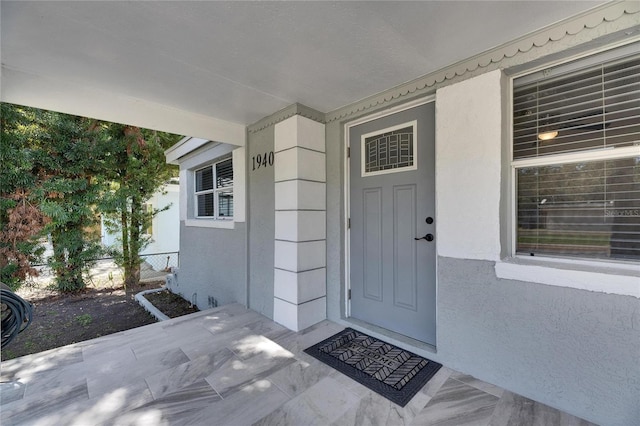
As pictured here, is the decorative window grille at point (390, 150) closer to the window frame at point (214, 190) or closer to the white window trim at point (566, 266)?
the white window trim at point (566, 266)

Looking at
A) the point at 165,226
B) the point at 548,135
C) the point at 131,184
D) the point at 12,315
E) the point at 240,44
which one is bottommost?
the point at 12,315

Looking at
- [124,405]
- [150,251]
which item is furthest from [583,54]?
[150,251]

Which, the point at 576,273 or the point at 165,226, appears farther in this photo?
the point at 165,226

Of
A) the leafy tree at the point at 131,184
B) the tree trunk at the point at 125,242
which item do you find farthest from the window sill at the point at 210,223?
the tree trunk at the point at 125,242

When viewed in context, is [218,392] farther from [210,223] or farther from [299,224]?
[210,223]

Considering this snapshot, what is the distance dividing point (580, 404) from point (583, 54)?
7.05 ft

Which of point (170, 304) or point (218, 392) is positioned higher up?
point (218, 392)

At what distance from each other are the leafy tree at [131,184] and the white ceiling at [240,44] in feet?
11.7

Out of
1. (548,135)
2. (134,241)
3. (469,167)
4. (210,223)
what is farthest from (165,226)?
(548,135)

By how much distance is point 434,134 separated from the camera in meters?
2.32

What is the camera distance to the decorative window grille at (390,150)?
8.19 feet

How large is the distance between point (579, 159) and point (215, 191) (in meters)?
4.66

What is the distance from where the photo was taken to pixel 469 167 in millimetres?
1988

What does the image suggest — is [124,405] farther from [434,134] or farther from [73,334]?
[73,334]
